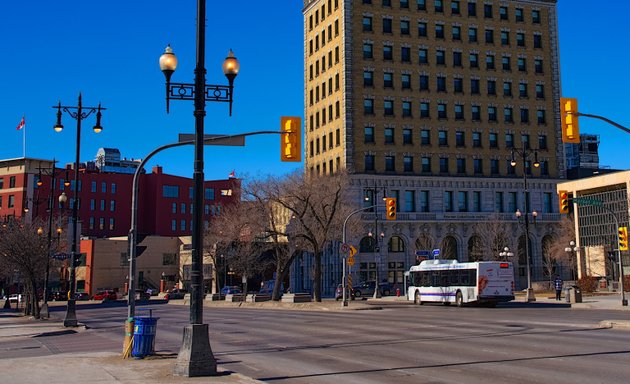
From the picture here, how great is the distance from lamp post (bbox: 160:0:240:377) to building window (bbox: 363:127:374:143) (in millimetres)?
65315

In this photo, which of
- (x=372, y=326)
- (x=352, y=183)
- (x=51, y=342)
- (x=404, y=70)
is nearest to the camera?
(x=51, y=342)

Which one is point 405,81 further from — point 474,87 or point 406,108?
point 474,87

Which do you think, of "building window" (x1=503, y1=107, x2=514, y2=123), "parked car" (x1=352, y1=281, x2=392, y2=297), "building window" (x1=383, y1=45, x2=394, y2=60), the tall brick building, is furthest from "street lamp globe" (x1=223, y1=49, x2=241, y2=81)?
"building window" (x1=503, y1=107, x2=514, y2=123)

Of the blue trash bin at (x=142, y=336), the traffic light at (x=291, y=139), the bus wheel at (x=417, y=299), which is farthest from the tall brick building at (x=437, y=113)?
the blue trash bin at (x=142, y=336)

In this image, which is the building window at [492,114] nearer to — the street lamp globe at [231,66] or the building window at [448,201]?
the building window at [448,201]

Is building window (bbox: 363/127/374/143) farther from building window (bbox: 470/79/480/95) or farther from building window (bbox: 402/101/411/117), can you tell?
building window (bbox: 470/79/480/95)

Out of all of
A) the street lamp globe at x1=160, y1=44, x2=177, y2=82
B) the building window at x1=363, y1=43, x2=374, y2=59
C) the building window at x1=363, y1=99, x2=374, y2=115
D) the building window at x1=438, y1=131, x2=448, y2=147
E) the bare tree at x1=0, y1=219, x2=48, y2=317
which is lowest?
the bare tree at x1=0, y1=219, x2=48, y2=317

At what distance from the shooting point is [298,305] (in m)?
50.1

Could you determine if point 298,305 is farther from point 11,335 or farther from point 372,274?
point 372,274

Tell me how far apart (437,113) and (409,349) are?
6712cm

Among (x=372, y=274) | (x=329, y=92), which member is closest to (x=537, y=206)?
(x=372, y=274)

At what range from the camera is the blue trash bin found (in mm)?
17467

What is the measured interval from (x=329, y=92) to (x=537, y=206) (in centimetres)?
3056

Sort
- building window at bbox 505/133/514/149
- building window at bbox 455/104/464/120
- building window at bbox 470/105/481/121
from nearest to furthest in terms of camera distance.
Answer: building window at bbox 455/104/464/120
building window at bbox 470/105/481/121
building window at bbox 505/133/514/149
